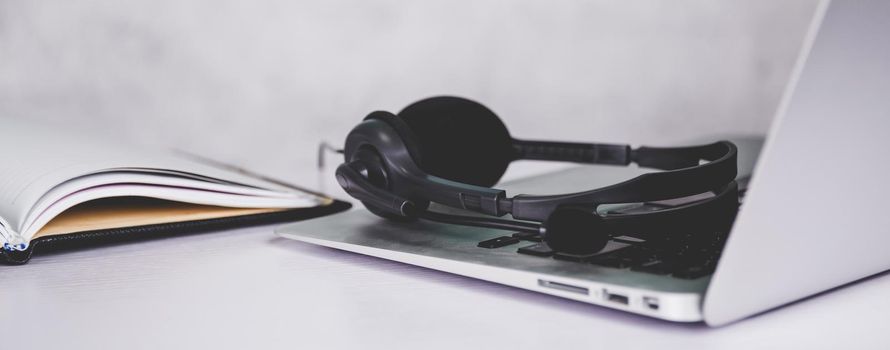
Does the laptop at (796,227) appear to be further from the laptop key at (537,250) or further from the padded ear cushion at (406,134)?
the padded ear cushion at (406,134)

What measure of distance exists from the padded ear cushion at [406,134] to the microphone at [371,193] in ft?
0.12

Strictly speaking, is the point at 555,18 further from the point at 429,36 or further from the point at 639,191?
the point at 639,191

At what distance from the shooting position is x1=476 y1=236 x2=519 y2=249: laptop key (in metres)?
0.58

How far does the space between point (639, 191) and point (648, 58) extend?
3.84 feet

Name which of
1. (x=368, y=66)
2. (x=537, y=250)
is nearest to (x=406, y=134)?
(x=537, y=250)

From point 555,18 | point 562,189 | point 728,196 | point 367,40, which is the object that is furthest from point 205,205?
point 555,18

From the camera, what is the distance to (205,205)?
2.58 ft

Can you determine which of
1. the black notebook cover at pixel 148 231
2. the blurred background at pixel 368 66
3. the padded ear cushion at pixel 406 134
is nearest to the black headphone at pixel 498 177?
the padded ear cushion at pixel 406 134

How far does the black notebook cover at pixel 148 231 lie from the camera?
0.65 m

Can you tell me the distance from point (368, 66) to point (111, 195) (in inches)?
33.1

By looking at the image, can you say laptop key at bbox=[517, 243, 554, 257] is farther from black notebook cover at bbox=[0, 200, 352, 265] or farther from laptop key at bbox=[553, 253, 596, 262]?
black notebook cover at bbox=[0, 200, 352, 265]

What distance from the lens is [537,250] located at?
0.54m

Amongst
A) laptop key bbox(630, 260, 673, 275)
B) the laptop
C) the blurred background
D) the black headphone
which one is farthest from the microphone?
the blurred background

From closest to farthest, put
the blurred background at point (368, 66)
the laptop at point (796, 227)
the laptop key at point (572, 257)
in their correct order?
the laptop at point (796, 227) → the laptop key at point (572, 257) → the blurred background at point (368, 66)
